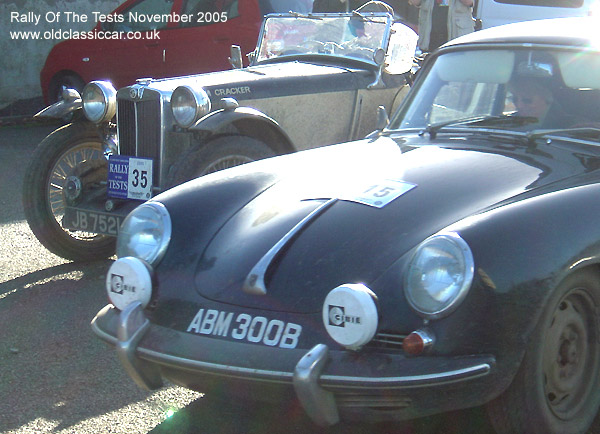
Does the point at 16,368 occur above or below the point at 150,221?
below

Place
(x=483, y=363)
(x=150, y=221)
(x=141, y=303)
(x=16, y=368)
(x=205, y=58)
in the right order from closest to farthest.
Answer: (x=483, y=363) → (x=141, y=303) → (x=150, y=221) → (x=16, y=368) → (x=205, y=58)

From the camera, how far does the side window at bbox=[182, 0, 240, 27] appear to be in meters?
9.98

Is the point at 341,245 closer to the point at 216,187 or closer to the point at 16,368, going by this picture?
the point at 216,187

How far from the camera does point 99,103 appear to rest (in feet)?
18.5

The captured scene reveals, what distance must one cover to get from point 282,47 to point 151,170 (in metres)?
1.79

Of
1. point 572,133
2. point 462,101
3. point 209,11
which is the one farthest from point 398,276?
point 209,11

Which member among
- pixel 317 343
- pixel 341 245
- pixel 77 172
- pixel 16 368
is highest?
pixel 341 245

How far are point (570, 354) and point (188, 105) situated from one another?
119 inches

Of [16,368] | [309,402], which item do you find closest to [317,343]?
[309,402]

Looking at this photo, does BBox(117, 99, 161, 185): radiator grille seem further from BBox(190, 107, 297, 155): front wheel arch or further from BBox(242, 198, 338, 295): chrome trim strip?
BBox(242, 198, 338, 295): chrome trim strip

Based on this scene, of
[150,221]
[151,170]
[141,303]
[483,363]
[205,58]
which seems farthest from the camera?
[205,58]

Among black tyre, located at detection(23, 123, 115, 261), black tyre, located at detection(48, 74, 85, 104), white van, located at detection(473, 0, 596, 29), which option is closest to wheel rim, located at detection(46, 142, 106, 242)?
black tyre, located at detection(23, 123, 115, 261)

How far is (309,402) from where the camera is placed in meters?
2.63

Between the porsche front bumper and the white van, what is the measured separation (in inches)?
295
